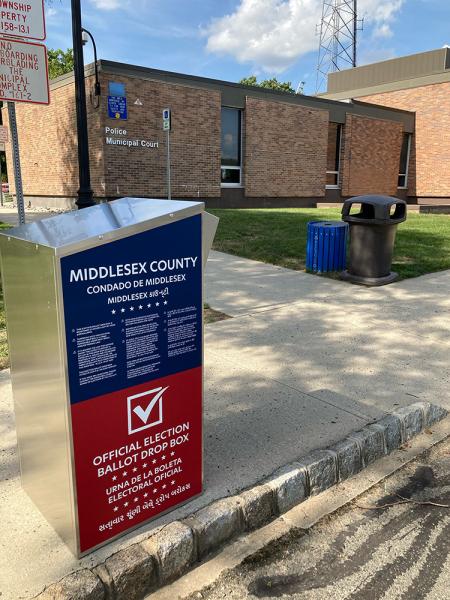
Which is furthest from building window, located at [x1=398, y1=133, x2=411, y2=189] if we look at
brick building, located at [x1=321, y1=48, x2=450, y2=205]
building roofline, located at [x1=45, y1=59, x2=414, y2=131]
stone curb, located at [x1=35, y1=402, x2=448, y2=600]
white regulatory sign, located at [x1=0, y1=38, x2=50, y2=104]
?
white regulatory sign, located at [x1=0, y1=38, x2=50, y2=104]

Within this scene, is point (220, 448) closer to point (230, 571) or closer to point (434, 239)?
point (230, 571)

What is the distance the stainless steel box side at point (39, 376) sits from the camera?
202 cm

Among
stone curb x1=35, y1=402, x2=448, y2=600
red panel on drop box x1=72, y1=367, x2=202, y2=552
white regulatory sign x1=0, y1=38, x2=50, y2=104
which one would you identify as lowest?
stone curb x1=35, y1=402, x2=448, y2=600

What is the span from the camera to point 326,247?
8258mm

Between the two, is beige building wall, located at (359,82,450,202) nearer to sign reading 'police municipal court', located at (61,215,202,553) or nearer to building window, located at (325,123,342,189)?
building window, located at (325,123,342,189)

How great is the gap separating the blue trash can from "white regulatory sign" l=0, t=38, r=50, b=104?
5536 millimetres

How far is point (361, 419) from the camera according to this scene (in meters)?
3.50

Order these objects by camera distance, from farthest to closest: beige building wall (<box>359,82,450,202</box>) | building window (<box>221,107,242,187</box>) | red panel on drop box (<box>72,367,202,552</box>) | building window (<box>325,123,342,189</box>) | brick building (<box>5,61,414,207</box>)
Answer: beige building wall (<box>359,82,450,202</box>) → building window (<box>325,123,342,189</box>) → building window (<box>221,107,242,187</box>) → brick building (<box>5,61,414,207</box>) → red panel on drop box (<box>72,367,202,552</box>)

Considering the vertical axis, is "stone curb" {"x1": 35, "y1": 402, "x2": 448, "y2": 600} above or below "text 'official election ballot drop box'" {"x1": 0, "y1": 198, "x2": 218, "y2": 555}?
below

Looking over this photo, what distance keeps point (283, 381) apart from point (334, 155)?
21314mm

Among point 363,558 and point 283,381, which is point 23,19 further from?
point 363,558

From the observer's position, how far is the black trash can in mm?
7133

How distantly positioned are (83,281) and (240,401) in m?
2.09

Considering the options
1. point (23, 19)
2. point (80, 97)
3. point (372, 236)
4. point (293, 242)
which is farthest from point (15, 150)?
point (293, 242)
